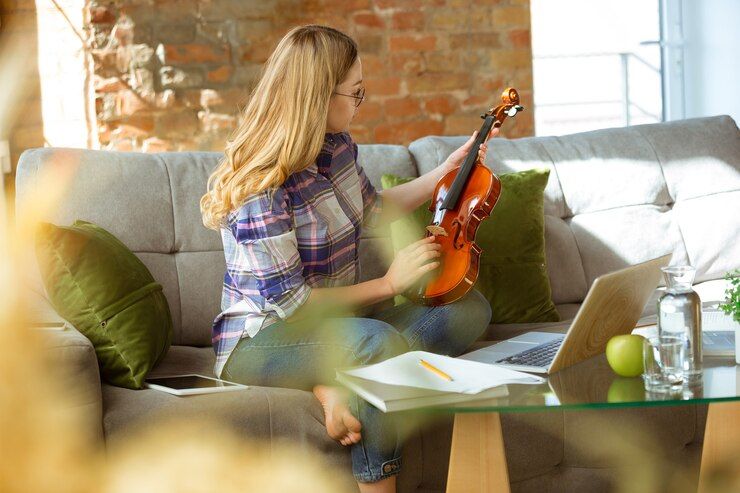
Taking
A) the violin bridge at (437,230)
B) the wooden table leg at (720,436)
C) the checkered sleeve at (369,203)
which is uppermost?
the checkered sleeve at (369,203)

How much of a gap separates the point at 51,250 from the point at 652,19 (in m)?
3.87

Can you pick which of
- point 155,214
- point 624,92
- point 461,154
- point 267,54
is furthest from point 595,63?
point 155,214

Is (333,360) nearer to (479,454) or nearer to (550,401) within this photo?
(479,454)

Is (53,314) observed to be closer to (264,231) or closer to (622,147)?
(264,231)

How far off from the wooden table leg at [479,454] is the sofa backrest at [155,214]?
3.22ft

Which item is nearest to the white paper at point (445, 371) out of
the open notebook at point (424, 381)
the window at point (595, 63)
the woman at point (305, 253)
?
the open notebook at point (424, 381)

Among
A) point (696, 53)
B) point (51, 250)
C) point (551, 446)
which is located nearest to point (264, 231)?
point (51, 250)

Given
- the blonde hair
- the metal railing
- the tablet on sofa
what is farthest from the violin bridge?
the metal railing

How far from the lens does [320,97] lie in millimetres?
1873

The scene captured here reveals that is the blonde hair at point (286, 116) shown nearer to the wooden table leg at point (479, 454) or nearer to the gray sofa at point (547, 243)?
the gray sofa at point (547, 243)

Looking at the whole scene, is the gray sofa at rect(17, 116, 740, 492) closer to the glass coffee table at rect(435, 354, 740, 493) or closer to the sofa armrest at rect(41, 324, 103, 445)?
the sofa armrest at rect(41, 324, 103, 445)

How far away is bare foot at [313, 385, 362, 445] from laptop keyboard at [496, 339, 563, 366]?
275 mm

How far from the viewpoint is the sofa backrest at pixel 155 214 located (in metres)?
2.20

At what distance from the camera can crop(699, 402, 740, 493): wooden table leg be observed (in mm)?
1605
